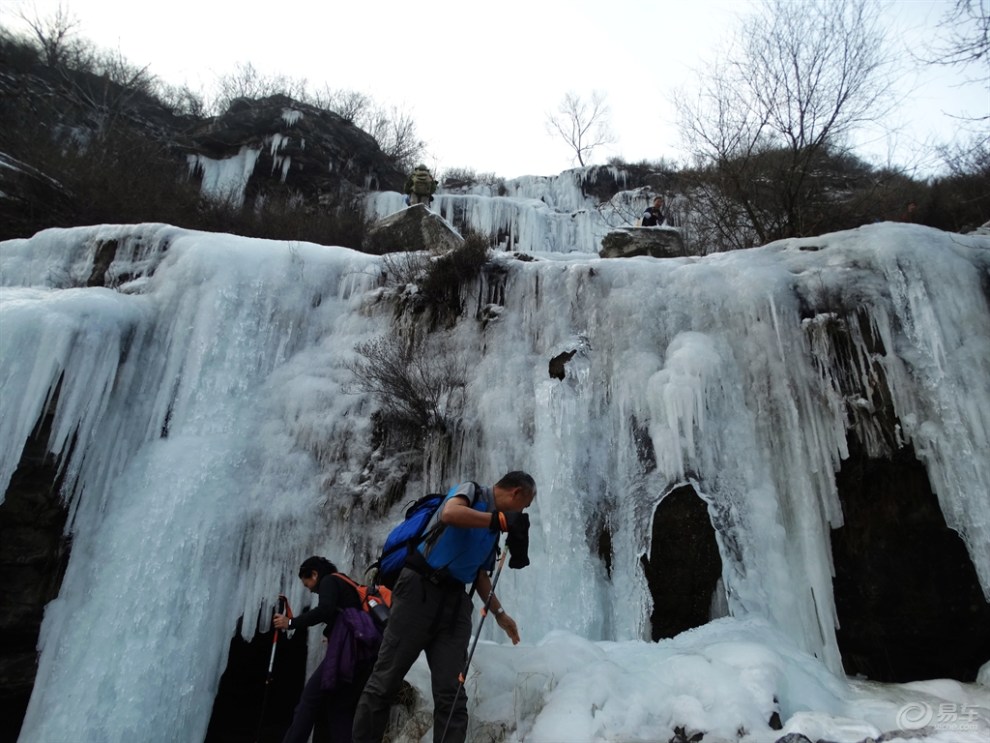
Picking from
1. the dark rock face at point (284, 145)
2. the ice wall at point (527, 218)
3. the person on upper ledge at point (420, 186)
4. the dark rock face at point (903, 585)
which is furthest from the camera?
the dark rock face at point (284, 145)

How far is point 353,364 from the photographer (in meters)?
6.02

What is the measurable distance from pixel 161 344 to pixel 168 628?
2.93m

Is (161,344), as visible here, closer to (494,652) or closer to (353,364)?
(353,364)

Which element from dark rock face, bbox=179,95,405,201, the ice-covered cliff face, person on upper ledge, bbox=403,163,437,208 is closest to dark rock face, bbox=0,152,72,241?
the ice-covered cliff face

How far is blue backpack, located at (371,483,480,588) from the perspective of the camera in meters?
2.56

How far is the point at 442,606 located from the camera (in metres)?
2.51

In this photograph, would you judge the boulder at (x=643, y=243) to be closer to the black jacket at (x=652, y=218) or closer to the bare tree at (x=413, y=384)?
the black jacket at (x=652, y=218)

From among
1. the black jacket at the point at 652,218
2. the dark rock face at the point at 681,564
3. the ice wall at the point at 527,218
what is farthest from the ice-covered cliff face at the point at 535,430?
the ice wall at the point at 527,218

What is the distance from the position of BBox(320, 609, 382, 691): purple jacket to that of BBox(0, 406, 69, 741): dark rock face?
3152mm

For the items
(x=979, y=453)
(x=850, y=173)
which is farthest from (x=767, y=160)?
(x=979, y=453)

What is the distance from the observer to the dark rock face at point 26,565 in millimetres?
4570

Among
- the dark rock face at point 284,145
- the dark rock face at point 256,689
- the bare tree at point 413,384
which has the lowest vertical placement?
the dark rock face at point 256,689

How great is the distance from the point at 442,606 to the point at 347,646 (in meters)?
0.92

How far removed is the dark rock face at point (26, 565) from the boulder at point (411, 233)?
591 centimetres
